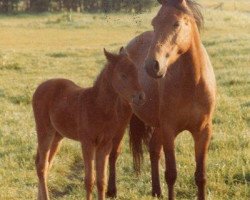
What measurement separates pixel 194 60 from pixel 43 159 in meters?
1.95

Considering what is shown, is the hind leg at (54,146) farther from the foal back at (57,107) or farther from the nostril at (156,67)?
the nostril at (156,67)

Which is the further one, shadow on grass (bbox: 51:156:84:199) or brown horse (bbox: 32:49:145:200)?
shadow on grass (bbox: 51:156:84:199)

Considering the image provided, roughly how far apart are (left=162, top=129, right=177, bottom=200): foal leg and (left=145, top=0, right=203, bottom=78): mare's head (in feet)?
3.13

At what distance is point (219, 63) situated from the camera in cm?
1664

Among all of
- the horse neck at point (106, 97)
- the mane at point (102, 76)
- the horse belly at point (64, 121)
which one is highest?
the mane at point (102, 76)

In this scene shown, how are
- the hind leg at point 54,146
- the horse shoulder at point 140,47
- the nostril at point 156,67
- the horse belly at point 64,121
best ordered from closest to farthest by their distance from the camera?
the nostril at point 156,67
the horse belly at point 64,121
the hind leg at point 54,146
the horse shoulder at point 140,47

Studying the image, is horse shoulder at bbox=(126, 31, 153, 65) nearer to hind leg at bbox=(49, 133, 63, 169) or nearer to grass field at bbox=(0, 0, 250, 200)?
grass field at bbox=(0, 0, 250, 200)

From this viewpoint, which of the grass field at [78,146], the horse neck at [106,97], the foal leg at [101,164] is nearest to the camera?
the horse neck at [106,97]

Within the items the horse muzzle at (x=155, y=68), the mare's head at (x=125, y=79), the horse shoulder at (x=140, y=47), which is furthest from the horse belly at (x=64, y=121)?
the horse shoulder at (x=140, y=47)

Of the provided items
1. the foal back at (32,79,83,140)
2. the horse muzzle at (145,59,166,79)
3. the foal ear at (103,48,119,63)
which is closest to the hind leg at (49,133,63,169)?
the foal back at (32,79,83,140)

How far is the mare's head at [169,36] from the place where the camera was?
4410 mm

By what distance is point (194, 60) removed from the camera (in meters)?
5.16

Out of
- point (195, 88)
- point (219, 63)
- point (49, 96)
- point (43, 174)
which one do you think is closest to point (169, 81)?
point (195, 88)

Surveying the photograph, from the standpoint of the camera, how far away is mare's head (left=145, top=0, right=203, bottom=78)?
4410 mm
